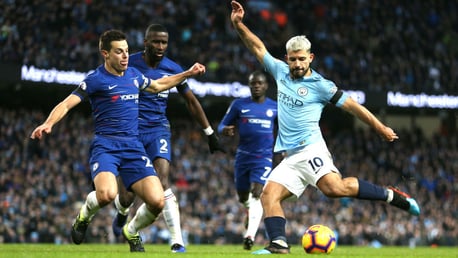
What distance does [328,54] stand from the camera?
31172 mm

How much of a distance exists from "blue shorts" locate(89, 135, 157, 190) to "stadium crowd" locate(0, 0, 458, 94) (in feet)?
49.4

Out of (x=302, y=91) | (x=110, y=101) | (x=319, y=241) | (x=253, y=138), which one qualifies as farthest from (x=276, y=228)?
(x=253, y=138)

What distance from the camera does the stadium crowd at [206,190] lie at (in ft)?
73.4

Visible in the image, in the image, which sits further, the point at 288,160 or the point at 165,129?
the point at 165,129

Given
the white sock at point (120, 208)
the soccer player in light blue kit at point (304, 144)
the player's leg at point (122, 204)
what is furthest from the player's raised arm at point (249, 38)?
the white sock at point (120, 208)

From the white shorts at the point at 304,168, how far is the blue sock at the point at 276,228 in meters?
0.43

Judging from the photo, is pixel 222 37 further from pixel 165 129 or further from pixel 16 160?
pixel 165 129

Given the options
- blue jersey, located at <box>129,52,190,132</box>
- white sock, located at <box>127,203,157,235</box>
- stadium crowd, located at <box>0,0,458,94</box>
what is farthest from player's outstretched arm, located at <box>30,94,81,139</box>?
stadium crowd, located at <box>0,0,458,94</box>

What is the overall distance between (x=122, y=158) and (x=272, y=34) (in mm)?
22280

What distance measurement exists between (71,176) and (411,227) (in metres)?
11.0

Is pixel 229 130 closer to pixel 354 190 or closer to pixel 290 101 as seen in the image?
pixel 290 101

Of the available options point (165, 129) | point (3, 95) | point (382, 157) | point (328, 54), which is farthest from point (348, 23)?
point (165, 129)

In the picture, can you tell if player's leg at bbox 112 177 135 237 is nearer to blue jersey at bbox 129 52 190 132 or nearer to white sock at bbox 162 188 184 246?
white sock at bbox 162 188 184 246

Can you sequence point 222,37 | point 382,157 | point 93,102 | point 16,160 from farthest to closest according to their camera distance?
point 382,157 < point 222,37 < point 16,160 < point 93,102
